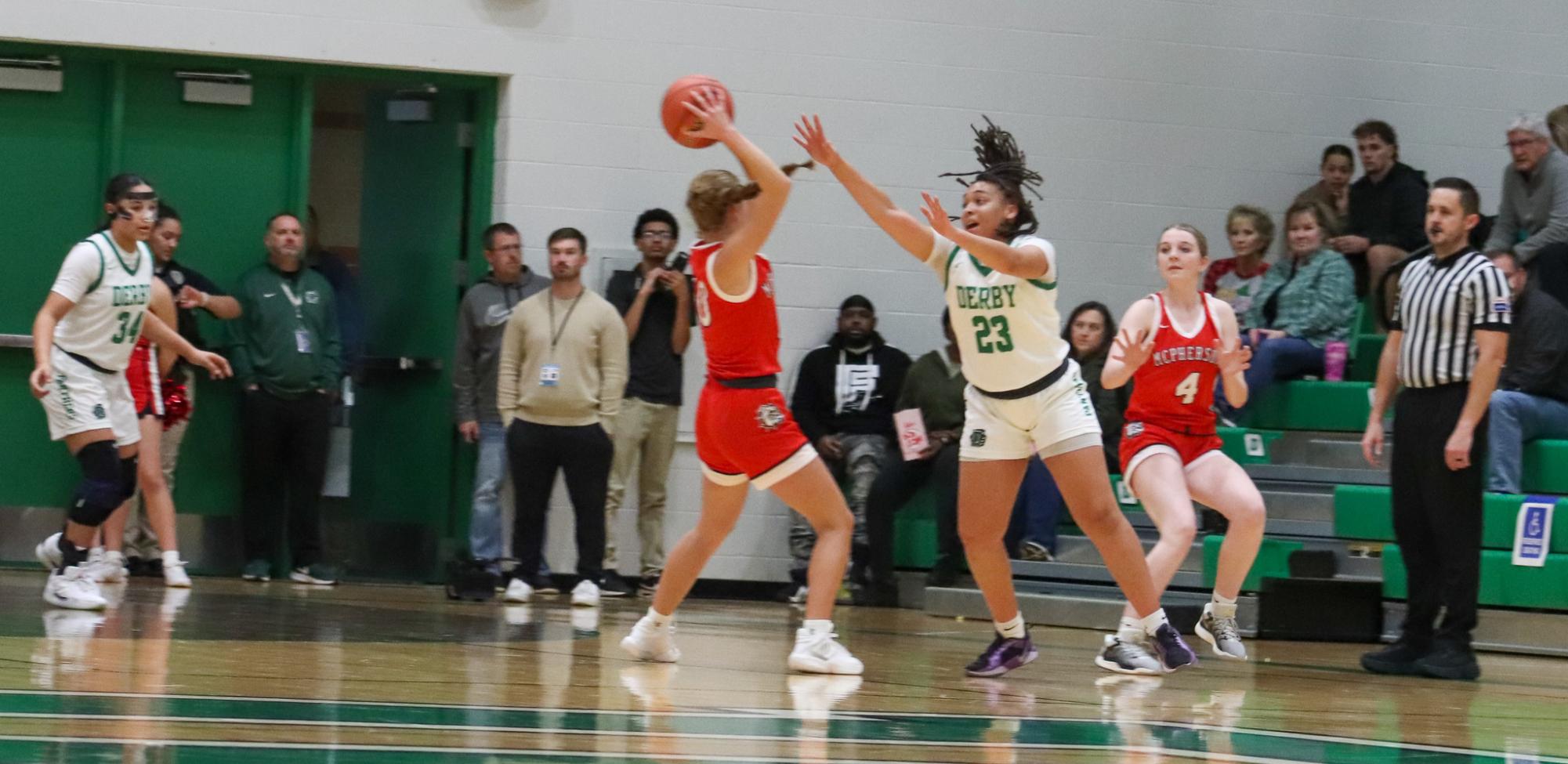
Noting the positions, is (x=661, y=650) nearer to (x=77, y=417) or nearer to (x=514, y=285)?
(x=77, y=417)

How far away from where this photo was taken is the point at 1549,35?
1102cm

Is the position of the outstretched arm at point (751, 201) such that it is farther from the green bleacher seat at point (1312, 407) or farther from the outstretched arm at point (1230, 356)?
the green bleacher seat at point (1312, 407)

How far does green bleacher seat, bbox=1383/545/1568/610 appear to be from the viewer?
736cm

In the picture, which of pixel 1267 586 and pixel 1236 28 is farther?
pixel 1236 28

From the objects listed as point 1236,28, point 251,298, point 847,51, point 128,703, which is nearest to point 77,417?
point 251,298

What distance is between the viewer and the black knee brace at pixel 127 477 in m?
6.88

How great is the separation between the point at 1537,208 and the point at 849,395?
12.1ft

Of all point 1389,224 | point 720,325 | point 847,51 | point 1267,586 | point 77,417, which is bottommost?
point 1267,586

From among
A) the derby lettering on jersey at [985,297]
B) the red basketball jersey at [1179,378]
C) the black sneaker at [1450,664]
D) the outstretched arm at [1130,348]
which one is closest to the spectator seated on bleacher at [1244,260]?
the black sneaker at [1450,664]

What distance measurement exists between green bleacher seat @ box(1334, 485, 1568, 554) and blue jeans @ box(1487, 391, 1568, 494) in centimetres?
18

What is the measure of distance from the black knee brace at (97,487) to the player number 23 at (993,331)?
3446 mm

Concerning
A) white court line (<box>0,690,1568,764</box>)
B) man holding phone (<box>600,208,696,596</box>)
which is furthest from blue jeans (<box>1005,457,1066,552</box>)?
white court line (<box>0,690,1568,764</box>)

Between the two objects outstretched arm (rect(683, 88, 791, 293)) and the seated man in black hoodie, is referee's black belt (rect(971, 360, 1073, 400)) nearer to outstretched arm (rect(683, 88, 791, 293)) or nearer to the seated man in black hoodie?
outstretched arm (rect(683, 88, 791, 293))

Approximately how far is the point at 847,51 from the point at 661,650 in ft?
17.5
